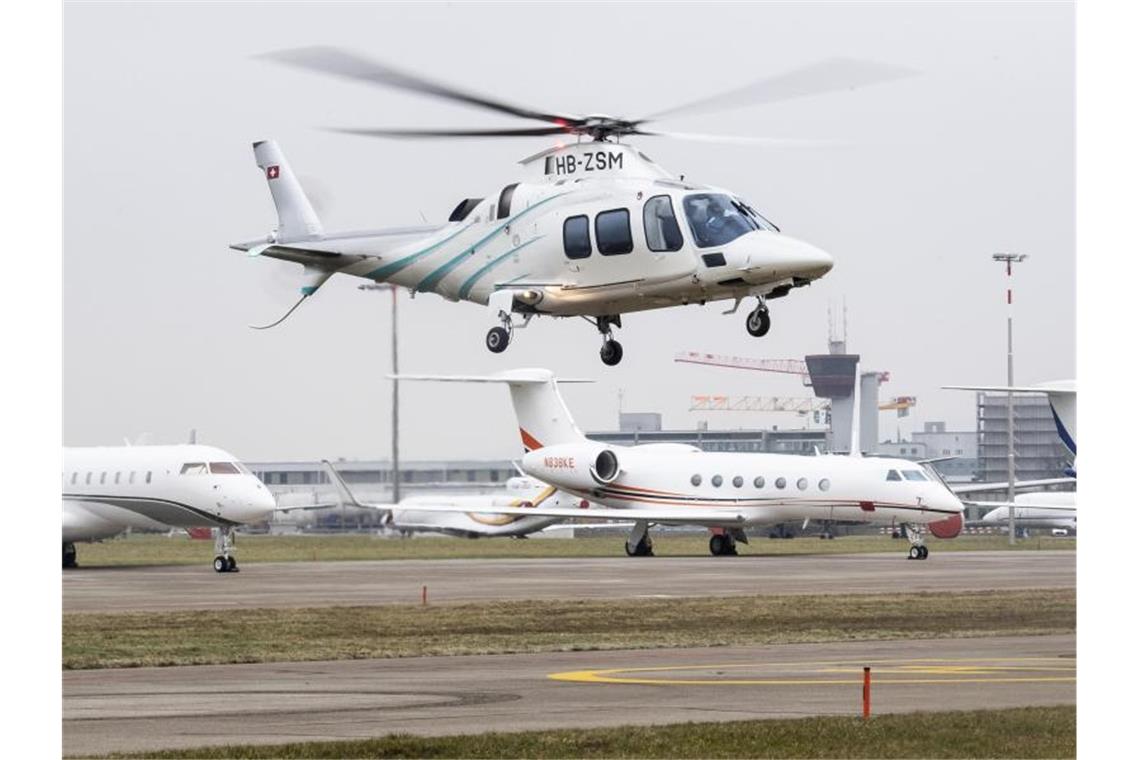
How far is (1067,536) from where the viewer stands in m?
168

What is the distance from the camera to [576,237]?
3162 centimetres

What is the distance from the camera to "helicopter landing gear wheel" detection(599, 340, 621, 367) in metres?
29.2

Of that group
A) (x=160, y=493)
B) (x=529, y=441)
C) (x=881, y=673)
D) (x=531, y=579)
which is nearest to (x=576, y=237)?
(x=881, y=673)

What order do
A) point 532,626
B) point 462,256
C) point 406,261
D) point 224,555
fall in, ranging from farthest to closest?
point 224,555, point 532,626, point 406,261, point 462,256

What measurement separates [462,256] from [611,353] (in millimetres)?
4163

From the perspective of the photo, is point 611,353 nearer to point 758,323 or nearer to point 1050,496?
point 758,323

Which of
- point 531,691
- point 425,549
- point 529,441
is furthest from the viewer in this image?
point 425,549

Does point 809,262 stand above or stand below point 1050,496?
above

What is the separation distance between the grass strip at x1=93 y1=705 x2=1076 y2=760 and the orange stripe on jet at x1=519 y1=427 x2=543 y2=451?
79017 millimetres

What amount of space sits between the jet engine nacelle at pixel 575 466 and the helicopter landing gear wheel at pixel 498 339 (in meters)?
76.7

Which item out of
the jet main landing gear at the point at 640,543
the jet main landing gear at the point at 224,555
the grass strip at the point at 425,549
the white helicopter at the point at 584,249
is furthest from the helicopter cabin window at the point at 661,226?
the jet main landing gear at the point at 640,543

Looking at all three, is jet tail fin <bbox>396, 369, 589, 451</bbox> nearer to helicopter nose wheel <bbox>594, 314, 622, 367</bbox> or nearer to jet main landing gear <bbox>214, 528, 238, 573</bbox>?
jet main landing gear <bbox>214, 528, 238, 573</bbox>

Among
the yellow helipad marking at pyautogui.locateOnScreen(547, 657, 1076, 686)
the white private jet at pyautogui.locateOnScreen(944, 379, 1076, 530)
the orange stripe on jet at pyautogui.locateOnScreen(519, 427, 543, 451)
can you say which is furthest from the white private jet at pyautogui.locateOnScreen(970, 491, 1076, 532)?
the yellow helipad marking at pyautogui.locateOnScreen(547, 657, 1076, 686)

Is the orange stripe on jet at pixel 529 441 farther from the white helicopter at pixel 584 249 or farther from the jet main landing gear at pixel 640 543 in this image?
the white helicopter at pixel 584 249
